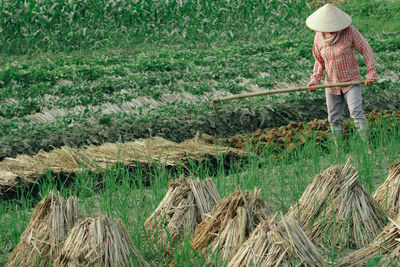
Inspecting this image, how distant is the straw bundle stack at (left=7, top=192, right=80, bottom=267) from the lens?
3.09 meters

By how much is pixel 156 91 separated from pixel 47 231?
5700mm

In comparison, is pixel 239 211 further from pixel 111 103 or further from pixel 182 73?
pixel 182 73

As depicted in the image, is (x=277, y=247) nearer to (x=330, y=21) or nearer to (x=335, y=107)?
(x=330, y=21)

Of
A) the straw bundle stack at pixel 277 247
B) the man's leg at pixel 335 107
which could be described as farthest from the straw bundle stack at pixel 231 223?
the man's leg at pixel 335 107

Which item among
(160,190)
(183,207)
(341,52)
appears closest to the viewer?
(183,207)

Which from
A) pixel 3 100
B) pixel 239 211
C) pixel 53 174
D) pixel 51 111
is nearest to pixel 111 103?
pixel 51 111

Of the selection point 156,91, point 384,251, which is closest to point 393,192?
point 384,251

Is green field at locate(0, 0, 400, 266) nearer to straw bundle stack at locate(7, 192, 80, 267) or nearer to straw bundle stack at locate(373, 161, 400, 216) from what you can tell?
straw bundle stack at locate(7, 192, 80, 267)

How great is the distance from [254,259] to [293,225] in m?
0.23

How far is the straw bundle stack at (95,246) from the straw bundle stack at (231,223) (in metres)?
0.48

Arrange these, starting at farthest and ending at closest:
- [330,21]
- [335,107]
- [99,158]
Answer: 1. [335,107]
2. [330,21]
3. [99,158]

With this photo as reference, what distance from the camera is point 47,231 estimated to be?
3113mm

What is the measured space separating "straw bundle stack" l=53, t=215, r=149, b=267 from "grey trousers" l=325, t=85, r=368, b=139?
12.4 ft

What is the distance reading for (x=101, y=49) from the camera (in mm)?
13750
